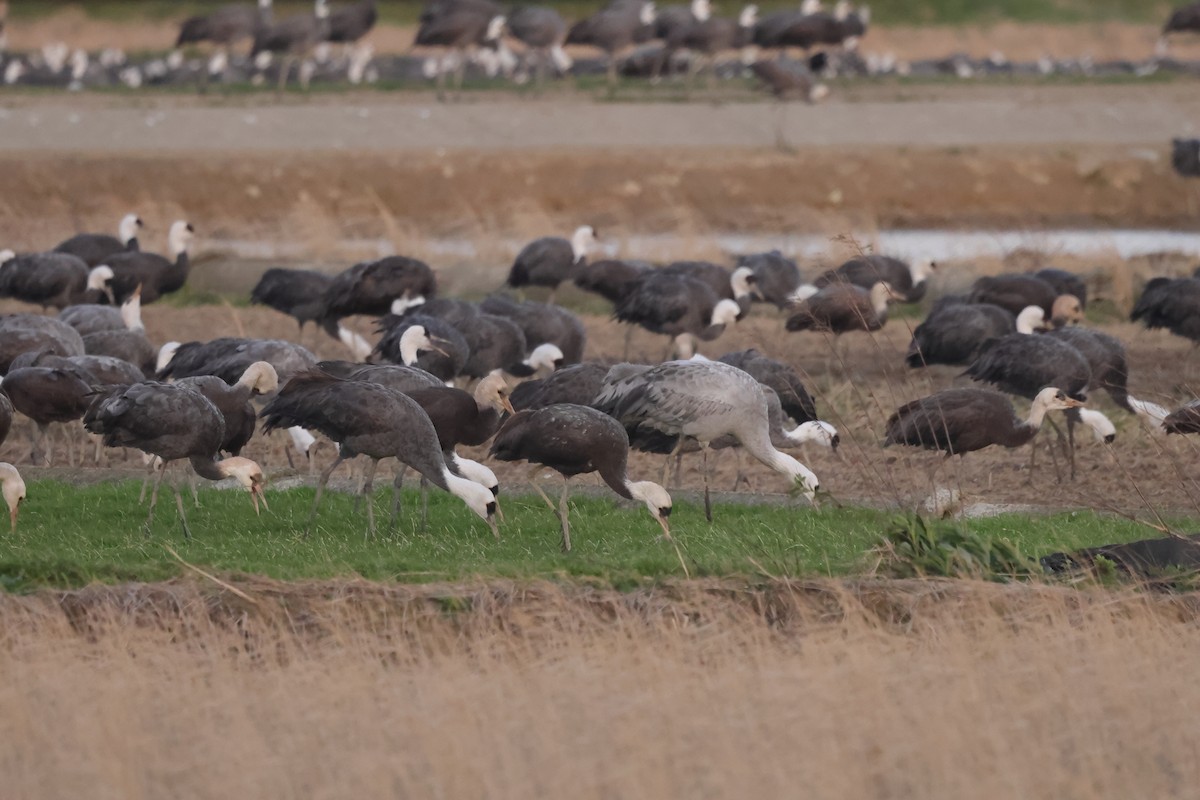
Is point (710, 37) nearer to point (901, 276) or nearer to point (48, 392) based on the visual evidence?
point (901, 276)

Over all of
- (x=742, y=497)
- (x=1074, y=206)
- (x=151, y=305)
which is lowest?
(x=1074, y=206)

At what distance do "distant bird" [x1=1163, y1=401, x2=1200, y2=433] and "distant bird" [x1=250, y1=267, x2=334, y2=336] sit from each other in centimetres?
791

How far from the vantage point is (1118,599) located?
8859 mm

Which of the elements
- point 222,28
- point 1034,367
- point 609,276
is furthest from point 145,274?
point 222,28

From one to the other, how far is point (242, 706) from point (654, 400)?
4.62 m

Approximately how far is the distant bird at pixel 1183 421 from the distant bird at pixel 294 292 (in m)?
7.91

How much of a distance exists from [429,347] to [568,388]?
1572 millimetres

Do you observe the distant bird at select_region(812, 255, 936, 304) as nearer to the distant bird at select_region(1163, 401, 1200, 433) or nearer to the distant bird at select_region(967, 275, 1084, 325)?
the distant bird at select_region(967, 275, 1084, 325)

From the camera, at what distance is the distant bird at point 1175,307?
16547 millimetres

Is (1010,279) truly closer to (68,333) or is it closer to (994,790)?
(68,333)

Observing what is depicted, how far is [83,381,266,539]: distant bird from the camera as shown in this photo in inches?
422

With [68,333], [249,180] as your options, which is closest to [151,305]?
[68,333]

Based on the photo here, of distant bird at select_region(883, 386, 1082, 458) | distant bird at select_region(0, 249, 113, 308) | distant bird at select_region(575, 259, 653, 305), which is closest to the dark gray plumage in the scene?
distant bird at select_region(883, 386, 1082, 458)

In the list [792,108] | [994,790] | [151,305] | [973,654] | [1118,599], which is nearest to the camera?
[994,790]
